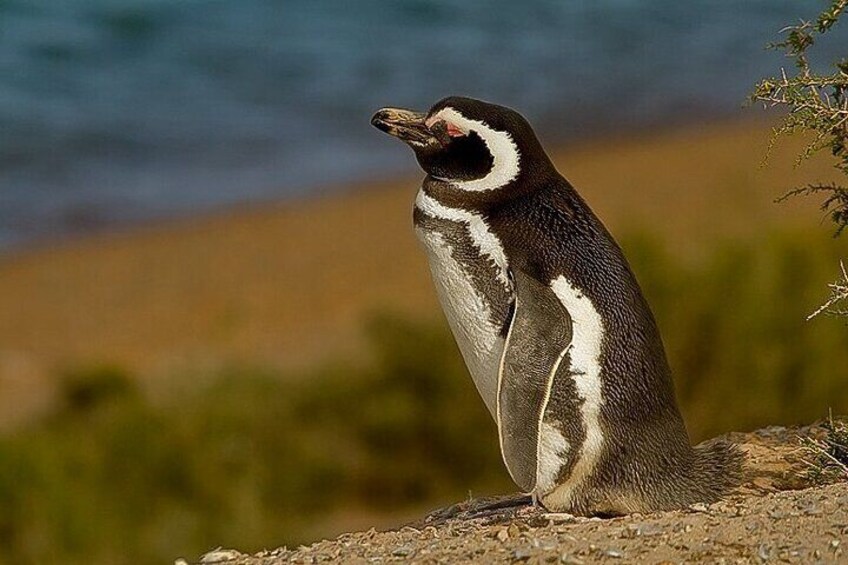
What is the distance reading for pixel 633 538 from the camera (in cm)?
371

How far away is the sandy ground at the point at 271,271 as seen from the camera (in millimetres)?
11422

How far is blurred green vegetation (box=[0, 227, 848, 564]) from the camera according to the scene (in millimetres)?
7594

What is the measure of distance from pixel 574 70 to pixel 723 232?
8.38m

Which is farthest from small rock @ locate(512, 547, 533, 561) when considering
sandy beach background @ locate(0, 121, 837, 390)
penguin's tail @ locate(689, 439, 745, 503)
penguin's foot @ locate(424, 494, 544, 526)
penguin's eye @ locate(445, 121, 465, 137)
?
sandy beach background @ locate(0, 121, 837, 390)

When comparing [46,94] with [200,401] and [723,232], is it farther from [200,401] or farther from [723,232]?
[200,401]

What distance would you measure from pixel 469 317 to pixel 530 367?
0.27 meters

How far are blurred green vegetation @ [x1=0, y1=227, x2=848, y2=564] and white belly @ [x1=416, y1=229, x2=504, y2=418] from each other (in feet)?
10.7

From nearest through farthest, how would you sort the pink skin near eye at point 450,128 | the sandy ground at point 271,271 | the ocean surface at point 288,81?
the pink skin near eye at point 450,128
the sandy ground at point 271,271
the ocean surface at point 288,81

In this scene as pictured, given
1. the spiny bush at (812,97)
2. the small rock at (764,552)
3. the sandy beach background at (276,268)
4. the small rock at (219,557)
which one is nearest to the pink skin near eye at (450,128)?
the spiny bush at (812,97)

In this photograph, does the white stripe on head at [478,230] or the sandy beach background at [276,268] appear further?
the sandy beach background at [276,268]

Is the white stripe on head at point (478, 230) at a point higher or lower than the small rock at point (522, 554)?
higher

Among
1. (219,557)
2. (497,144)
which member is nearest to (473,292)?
(497,144)

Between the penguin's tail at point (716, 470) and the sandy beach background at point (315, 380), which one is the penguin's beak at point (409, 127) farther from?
the sandy beach background at point (315, 380)

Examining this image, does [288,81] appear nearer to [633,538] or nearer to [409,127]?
[409,127]
